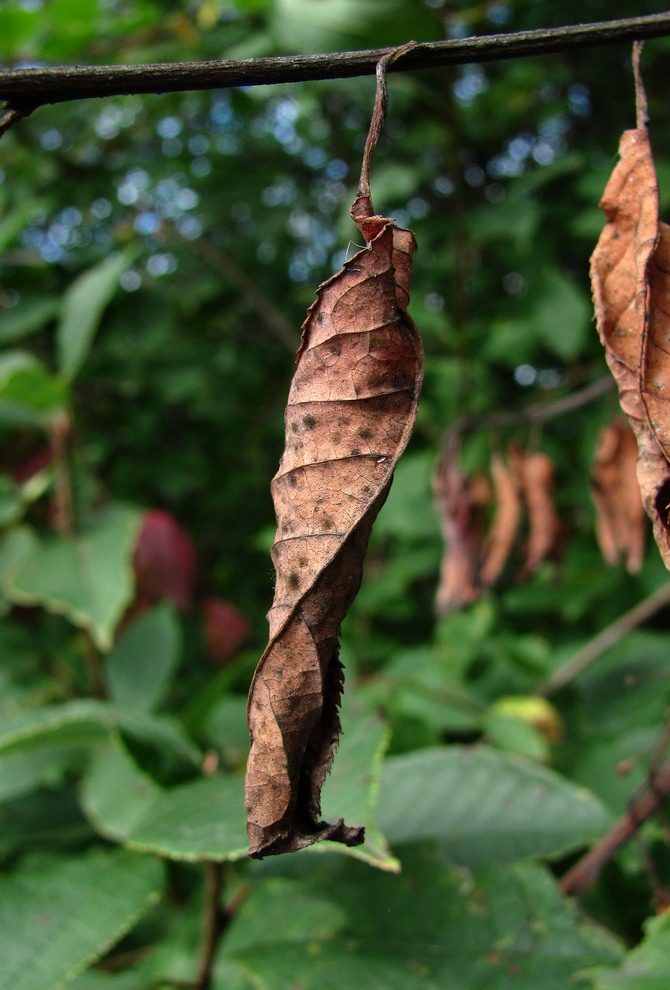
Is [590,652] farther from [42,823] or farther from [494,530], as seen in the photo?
[42,823]

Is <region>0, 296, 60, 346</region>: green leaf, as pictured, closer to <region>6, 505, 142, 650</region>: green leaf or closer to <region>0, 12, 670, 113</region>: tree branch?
<region>6, 505, 142, 650</region>: green leaf

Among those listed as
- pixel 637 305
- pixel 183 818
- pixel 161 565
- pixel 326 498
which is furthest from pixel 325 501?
pixel 161 565

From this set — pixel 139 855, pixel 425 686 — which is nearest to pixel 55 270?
pixel 425 686

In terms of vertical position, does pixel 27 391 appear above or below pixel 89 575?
above

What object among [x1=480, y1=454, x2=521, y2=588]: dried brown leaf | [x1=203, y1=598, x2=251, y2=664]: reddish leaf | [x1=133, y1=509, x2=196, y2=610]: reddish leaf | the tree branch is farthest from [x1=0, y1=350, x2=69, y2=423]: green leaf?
the tree branch

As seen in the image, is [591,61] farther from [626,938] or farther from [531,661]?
[626,938]

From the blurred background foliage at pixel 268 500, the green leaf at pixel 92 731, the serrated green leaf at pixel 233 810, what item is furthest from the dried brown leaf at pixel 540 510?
the green leaf at pixel 92 731
